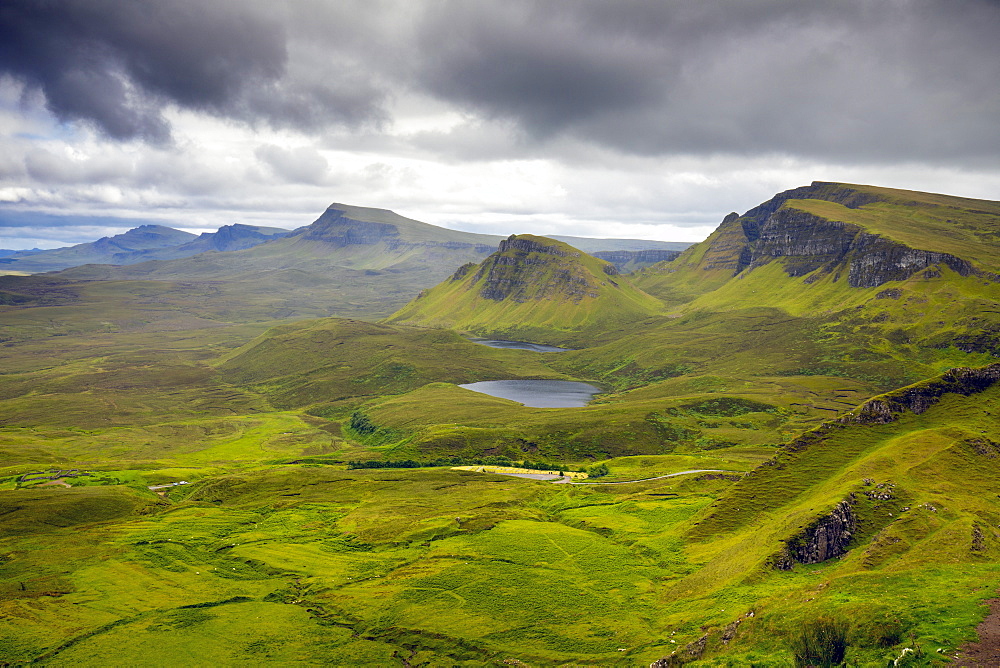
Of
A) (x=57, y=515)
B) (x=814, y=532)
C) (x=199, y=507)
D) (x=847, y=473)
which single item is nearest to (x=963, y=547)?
(x=814, y=532)

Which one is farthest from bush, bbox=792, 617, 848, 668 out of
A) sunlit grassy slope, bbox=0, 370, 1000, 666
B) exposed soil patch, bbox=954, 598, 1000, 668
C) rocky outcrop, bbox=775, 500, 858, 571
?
rocky outcrop, bbox=775, 500, 858, 571

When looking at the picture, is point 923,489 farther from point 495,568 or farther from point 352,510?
point 352,510

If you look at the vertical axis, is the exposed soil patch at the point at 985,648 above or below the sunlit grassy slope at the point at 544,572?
above

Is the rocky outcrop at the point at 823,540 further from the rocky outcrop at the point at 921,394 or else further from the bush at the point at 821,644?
the rocky outcrop at the point at 921,394

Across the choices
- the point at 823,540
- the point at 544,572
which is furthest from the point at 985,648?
the point at 544,572

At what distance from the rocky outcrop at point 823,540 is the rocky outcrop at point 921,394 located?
137 ft

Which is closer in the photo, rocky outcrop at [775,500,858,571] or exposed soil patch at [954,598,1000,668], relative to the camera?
exposed soil patch at [954,598,1000,668]

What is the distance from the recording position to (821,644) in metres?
61.9

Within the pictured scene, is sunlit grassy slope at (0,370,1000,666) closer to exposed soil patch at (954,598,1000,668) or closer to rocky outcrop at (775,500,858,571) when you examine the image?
exposed soil patch at (954,598,1000,668)

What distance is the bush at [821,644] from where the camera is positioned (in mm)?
60188

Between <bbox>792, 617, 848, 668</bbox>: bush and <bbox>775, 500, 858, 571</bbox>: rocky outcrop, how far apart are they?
2452cm

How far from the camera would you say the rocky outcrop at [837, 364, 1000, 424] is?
413 feet

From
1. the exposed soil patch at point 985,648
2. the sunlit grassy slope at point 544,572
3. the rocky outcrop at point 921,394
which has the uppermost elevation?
the rocky outcrop at point 921,394

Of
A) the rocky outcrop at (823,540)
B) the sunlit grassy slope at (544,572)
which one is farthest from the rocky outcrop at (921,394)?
the rocky outcrop at (823,540)
